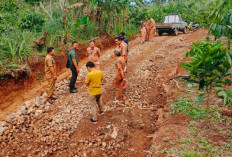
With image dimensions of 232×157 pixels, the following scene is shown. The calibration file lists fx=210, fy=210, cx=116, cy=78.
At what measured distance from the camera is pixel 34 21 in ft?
32.3

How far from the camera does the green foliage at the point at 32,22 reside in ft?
31.4

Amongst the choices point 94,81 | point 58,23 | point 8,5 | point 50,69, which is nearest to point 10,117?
point 50,69

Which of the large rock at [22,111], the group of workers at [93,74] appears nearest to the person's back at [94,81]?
the group of workers at [93,74]

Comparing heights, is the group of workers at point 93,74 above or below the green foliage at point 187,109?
above

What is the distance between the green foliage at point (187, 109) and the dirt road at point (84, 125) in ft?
1.79

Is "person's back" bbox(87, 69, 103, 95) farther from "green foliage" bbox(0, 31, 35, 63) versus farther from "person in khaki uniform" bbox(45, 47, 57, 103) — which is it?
"green foliage" bbox(0, 31, 35, 63)

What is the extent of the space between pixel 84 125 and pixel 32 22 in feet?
21.8

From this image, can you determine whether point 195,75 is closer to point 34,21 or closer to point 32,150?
point 32,150

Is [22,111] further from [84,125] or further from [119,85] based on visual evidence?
[119,85]

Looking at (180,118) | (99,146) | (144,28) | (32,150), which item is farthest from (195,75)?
(144,28)

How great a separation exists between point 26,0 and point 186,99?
10.8 meters

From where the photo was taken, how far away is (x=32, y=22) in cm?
977

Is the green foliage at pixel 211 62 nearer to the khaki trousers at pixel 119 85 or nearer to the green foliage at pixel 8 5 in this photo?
the khaki trousers at pixel 119 85

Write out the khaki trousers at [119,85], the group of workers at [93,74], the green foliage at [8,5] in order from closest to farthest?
the group of workers at [93,74] → the khaki trousers at [119,85] → the green foliage at [8,5]
